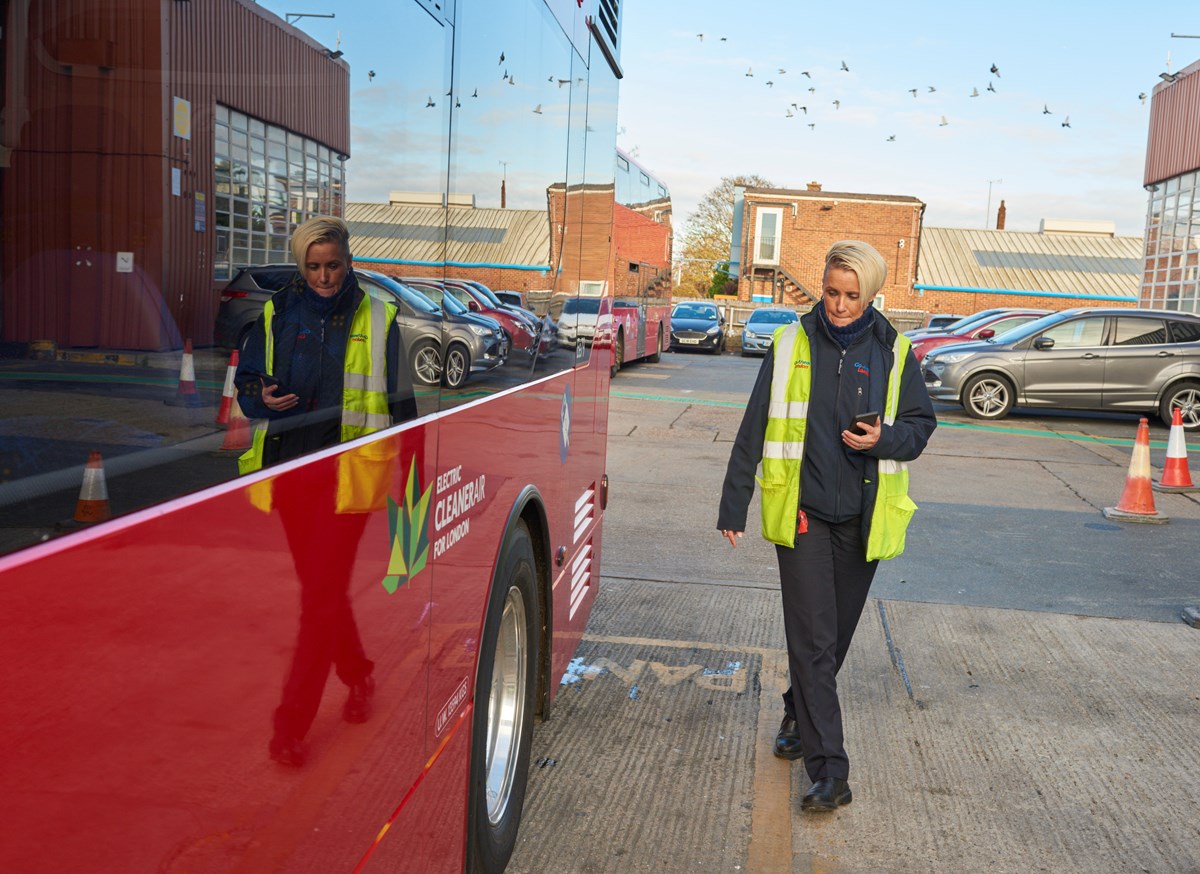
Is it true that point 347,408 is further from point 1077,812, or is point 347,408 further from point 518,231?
point 1077,812

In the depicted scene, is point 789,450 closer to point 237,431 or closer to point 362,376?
point 362,376

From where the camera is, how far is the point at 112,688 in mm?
1250

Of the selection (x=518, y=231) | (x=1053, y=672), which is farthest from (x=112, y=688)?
(x=1053, y=672)

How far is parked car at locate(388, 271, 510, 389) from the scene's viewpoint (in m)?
2.42

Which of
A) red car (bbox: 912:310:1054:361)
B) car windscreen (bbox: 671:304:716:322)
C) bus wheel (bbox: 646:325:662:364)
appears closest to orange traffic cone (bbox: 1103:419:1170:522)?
red car (bbox: 912:310:1054:361)

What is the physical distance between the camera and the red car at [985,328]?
2145 centimetres

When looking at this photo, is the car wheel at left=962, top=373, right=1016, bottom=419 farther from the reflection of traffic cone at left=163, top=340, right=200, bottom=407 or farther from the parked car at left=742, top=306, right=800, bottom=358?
the reflection of traffic cone at left=163, top=340, right=200, bottom=407

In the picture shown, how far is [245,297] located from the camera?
70.4 inches

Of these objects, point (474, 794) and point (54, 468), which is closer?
point (54, 468)

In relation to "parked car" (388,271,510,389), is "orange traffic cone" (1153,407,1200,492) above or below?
below

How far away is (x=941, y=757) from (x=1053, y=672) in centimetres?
136

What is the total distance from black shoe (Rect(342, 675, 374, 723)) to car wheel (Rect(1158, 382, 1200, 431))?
56.0ft

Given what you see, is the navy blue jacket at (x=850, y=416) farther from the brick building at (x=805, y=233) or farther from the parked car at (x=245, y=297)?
the brick building at (x=805, y=233)

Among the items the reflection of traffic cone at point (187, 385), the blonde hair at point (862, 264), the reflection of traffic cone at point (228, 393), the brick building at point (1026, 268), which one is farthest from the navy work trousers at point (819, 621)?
the brick building at point (1026, 268)
